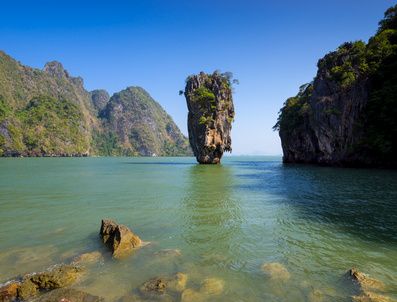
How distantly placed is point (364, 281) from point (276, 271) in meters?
2.13

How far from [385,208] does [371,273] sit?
10.00 metres

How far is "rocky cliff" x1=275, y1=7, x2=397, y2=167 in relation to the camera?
41.3 m

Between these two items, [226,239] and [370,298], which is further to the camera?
[226,239]

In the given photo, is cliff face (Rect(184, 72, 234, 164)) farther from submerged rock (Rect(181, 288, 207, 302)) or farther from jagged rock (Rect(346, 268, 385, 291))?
submerged rock (Rect(181, 288, 207, 302))

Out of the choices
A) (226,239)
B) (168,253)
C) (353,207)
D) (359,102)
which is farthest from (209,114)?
(168,253)

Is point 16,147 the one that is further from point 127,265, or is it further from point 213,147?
point 127,265

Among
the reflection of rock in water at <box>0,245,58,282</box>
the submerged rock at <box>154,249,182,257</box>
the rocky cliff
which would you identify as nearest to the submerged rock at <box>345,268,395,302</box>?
the submerged rock at <box>154,249,182,257</box>

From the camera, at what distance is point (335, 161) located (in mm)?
50688

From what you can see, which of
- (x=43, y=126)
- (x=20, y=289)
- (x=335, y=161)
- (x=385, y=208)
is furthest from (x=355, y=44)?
(x=43, y=126)

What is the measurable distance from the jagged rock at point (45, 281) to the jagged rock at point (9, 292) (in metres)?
0.10

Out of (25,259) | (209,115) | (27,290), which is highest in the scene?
(209,115)

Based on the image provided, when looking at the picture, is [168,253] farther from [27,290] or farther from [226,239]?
[27,290]

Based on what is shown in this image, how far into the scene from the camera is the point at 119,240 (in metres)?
9.67

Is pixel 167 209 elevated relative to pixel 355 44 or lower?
lower
